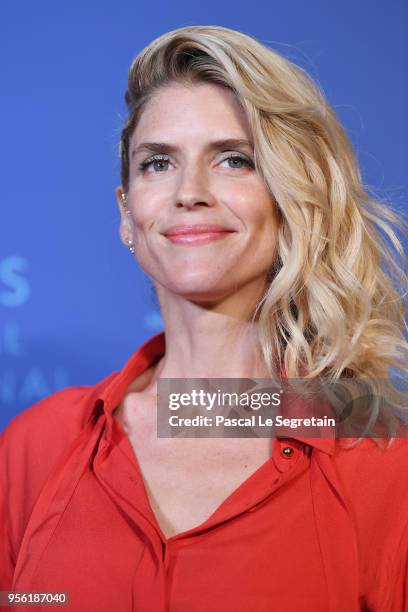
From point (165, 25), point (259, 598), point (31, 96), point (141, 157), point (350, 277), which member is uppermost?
point (165, 25)

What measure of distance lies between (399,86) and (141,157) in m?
Answer: 0.82

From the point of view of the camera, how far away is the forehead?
1571 millimetres

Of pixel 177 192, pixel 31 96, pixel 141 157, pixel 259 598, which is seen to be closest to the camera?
pixel 259 598

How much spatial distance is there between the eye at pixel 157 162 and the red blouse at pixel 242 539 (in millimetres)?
476

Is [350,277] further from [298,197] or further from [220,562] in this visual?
[220,562]

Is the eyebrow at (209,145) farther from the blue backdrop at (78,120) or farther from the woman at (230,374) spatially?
the blue backdrop at (78,120)

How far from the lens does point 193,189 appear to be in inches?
60.1

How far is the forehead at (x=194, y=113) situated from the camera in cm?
157

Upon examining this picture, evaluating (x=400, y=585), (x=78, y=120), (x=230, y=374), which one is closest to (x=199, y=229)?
(x=230, y=374)

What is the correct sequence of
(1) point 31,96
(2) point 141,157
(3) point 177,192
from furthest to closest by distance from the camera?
(1) point 31,96 → (2) point 141,157 → (3) point 177,192

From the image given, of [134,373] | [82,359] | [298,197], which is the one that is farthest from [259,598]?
[82,359]

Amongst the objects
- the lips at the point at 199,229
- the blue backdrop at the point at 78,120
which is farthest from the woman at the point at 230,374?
the blue backdrop at the point at 78,120

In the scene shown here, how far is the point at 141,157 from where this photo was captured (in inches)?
65.2

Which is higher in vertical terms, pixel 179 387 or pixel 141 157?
pixel 141 157
